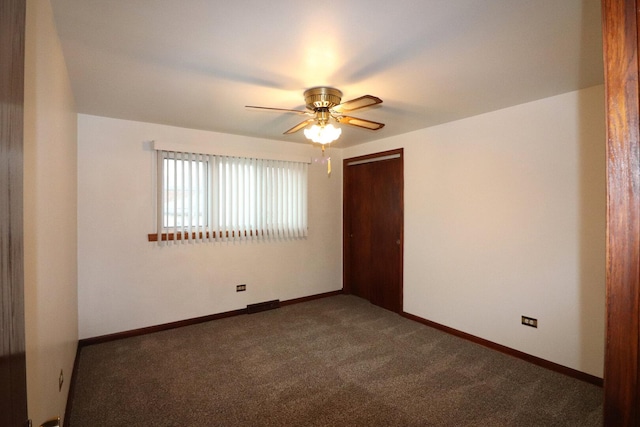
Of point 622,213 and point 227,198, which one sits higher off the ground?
point 227,198

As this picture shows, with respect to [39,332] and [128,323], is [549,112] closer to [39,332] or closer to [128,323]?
[39,332]

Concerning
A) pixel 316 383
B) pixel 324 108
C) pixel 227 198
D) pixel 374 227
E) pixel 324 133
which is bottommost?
pixel 316 383

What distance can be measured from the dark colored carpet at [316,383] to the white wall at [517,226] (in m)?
0.36

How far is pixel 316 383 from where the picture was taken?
8.27ft

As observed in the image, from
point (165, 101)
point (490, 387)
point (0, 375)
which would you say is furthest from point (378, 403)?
point (165, 101)

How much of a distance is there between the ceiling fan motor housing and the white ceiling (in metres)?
0.05

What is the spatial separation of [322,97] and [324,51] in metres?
0.54

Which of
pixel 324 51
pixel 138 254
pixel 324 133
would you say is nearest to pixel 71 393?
pixel 138 254

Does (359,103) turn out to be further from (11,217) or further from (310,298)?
(310,298)

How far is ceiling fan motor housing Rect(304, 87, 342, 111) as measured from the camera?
2.44 m

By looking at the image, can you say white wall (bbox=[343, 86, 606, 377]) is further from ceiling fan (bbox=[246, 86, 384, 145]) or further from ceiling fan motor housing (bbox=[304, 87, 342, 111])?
ceiling fan motor housing (bbox=[304, 87, 342, 111])

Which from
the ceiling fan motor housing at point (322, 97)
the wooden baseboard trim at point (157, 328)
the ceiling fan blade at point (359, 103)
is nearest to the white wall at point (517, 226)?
the ceiling fan blade at point (359, 103)

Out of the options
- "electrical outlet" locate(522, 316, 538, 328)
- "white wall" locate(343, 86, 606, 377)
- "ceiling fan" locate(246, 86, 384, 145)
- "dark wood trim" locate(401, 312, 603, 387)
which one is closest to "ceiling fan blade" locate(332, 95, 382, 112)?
"ceiling fan" locate(246, 86, 384, 145)

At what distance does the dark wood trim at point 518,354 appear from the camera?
256cm
